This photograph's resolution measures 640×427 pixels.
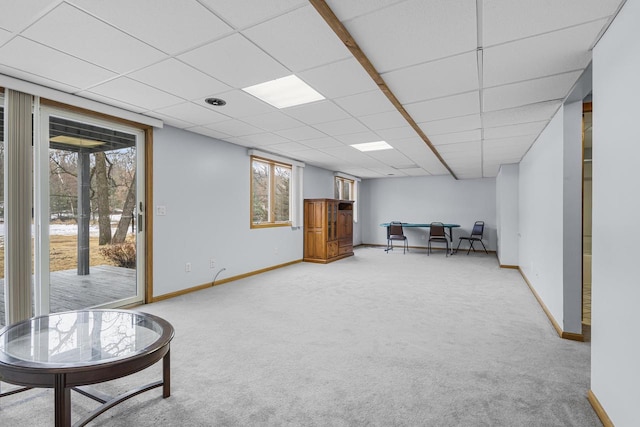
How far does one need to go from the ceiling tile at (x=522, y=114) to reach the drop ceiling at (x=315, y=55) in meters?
0.01

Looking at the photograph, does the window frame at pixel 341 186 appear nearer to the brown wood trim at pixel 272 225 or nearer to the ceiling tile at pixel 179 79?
the brown wood trim at pixel 272 225

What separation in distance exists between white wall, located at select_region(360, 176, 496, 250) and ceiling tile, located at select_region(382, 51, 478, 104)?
7.02 metres

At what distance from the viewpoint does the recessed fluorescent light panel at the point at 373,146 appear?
16.5ft

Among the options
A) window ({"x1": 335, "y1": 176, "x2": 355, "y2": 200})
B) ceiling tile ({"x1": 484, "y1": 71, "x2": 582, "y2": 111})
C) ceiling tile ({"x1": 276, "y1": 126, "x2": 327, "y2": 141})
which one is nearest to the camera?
ceiling tile ({"x1": 484, "y1": 71, "x2": 582, "y2": 111})

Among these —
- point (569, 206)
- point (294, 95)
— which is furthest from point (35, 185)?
point (569, 206)

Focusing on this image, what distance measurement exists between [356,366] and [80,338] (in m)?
1.80

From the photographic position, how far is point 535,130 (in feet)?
13.1

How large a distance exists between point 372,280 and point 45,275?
4.12m

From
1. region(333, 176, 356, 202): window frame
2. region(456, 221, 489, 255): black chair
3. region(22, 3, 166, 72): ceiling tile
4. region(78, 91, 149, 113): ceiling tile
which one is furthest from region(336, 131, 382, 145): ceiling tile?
region(456, 221, 489, 255): black chair

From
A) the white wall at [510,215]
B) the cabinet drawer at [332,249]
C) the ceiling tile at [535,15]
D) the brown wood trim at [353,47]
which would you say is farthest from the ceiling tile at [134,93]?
the white wall at [510,215]

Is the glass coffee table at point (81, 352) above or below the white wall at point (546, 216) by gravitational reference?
below

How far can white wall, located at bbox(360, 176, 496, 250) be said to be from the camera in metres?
9.03

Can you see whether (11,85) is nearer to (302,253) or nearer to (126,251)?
(126,251)

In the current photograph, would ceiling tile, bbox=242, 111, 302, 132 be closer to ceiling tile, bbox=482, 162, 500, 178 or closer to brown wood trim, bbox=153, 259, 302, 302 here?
brown wood trim, bbox=153, 259, 302, 302
